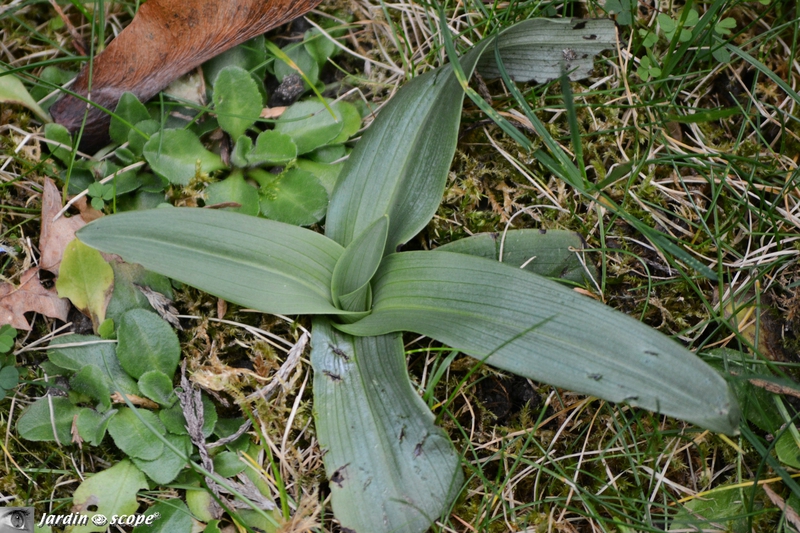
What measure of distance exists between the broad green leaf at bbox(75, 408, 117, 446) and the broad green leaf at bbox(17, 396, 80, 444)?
0.20ft

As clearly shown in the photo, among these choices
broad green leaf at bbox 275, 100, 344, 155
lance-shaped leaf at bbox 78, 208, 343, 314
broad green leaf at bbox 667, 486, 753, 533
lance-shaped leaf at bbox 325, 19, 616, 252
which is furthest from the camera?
broad green leaf at bbox 275, 100, 344, 155

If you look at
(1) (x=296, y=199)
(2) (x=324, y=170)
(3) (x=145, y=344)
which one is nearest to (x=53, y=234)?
(3) (x=145, y=344)

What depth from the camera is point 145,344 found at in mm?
1866

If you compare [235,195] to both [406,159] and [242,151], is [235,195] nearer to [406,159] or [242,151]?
[242,151]

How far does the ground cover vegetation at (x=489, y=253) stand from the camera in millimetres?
1797

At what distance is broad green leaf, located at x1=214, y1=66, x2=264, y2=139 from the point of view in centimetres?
204

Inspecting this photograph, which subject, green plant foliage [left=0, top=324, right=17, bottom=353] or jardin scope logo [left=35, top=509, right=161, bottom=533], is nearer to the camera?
jardin scope logo [left=35, top=509, right=161, bottom=533]

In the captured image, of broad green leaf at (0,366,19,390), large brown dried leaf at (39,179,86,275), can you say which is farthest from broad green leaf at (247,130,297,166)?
broad green leaf at (0,366,19,390)

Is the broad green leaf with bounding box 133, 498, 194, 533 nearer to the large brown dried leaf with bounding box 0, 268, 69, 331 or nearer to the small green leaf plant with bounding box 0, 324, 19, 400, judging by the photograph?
the small green leaf plant with bounding box 0, 324, 19, 400

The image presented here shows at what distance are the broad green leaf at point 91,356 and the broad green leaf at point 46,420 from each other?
4.9 inches

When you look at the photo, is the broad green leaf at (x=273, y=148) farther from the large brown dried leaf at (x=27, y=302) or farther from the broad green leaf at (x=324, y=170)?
the large brown dried leaf at (x=27, y=302)

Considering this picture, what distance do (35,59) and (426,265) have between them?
186 cm

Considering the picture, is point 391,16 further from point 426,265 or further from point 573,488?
point 573,488

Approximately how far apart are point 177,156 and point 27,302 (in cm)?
73
